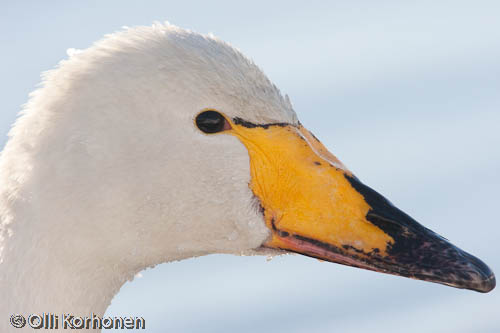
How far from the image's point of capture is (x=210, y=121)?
3.89 meters

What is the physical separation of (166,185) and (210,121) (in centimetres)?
30

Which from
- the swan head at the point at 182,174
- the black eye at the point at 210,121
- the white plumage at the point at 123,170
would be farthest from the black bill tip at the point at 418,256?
the black eye at the point at 210,121

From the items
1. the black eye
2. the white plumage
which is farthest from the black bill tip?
the black eye

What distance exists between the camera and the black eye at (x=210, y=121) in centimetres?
388

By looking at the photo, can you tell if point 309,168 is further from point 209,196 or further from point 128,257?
point 128,257

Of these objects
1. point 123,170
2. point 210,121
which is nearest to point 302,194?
point 210,121

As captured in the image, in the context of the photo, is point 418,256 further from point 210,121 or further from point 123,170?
point 123,170

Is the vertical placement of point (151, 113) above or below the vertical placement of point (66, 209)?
above

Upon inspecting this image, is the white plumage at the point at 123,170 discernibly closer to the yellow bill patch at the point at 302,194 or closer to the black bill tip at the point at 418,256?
the yellow bill patch at the point at 302,194

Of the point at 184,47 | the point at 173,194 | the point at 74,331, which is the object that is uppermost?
the point at 184,47

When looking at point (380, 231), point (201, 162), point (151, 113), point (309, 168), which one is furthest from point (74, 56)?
point (380, 231)

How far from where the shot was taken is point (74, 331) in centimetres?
385

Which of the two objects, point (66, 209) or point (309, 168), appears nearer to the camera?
point (66, 209)

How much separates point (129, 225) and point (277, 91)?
0.81 metres
